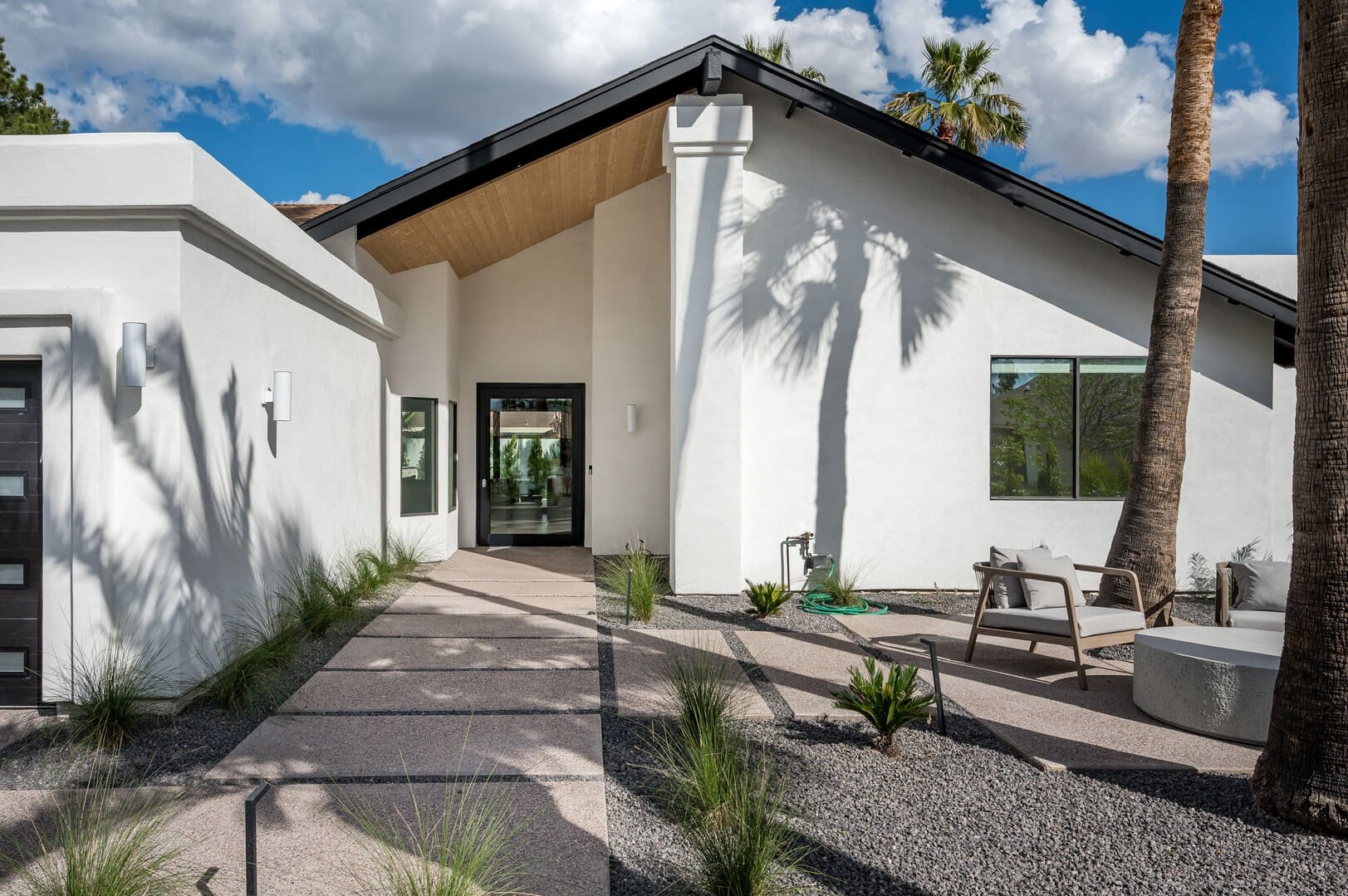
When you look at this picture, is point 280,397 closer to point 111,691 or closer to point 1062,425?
point 111,691

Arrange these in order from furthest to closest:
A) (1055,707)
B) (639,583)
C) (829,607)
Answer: (829,607)
(639,583)
(1055,707)

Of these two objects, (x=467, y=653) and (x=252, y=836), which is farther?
(x=467, y=653)

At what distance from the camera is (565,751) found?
4.24 m

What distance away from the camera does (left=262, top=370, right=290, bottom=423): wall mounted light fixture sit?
20.8ft

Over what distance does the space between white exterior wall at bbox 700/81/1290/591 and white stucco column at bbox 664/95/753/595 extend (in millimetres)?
382

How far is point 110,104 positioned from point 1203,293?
46738 millimetres

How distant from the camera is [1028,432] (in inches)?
357

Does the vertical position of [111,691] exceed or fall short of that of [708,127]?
it falls short

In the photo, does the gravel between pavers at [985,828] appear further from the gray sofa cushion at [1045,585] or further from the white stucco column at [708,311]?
the white stucco column at [708,311]

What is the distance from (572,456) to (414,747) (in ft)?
27.6

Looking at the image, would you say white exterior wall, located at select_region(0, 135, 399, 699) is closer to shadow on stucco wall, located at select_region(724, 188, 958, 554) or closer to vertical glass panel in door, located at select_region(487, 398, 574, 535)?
shadow on stucco wall, located at select_region(724, 188, 958, 554)

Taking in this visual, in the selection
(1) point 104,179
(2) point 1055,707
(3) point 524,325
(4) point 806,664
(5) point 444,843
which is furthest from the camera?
(3) point 524,325

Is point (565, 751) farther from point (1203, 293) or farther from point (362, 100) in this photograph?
point (362, 100)

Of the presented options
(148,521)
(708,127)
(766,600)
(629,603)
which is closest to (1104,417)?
(766,600)
